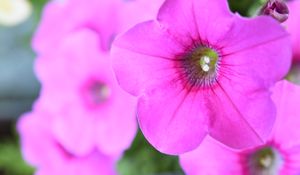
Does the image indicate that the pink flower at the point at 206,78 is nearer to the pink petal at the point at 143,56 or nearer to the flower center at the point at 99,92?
the pink petal at the point at 143,56

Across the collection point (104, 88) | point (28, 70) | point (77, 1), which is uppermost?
point (77, 1)

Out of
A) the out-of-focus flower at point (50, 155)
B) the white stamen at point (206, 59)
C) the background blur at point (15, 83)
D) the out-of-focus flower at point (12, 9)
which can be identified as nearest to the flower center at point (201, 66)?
the white stamen at point (206, 59)

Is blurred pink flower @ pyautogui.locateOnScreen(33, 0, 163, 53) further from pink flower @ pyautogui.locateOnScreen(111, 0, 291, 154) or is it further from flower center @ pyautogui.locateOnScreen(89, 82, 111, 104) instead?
pink flower @ pyautogui.locateOnScreen(111, 0, 291, 154)

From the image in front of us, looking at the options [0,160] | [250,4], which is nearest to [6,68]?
[0,160]

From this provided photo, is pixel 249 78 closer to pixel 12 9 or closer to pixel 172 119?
pixel 172 119

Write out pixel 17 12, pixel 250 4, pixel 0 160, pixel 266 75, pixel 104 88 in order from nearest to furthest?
pixel 266 75
pixel 250 4
pixel 104 88
pixel 17 12
pixel 0 160

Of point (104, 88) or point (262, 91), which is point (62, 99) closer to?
point (104, 88)

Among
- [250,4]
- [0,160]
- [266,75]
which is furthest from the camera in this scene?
[0,160]

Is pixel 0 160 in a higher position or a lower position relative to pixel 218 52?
lower
